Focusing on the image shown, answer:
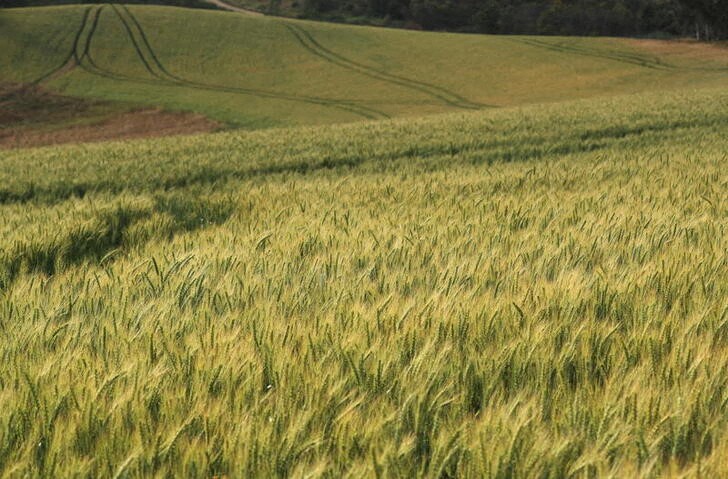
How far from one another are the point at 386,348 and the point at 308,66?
47.8 m

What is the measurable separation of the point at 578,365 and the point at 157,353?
1259 millimetres

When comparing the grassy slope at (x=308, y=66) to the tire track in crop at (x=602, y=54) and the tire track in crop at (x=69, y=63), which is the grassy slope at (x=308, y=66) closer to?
the tire track in crop at (x=602, y=54)

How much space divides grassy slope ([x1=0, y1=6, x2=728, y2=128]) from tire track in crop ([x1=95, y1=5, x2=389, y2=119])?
5.0 inches

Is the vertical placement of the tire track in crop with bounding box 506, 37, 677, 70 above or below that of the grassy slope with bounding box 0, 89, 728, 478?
above

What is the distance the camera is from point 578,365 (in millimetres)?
1807

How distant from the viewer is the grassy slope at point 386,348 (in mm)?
1347

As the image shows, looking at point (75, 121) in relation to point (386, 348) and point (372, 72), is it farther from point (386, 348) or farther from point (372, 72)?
point (386, 348)

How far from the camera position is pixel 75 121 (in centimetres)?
3550

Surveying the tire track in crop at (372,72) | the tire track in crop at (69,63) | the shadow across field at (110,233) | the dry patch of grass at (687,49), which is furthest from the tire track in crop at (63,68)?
the dry patch of grass at (687,49)

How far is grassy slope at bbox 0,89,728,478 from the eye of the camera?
4.42 ft

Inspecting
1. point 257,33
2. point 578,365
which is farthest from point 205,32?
point 578,365

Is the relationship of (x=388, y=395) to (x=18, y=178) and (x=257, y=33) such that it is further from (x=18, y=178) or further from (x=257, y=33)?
(x=257, y=33)

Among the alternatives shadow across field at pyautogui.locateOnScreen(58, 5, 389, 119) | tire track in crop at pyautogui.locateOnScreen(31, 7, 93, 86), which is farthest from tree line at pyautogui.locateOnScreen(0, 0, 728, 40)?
tire track in crop at pyautogui.locateOnScreen(31, 7, 93, 86)

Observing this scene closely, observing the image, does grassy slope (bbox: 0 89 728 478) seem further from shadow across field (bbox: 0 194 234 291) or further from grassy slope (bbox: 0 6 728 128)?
grassy slope (bbox: 0 6 728 128)
